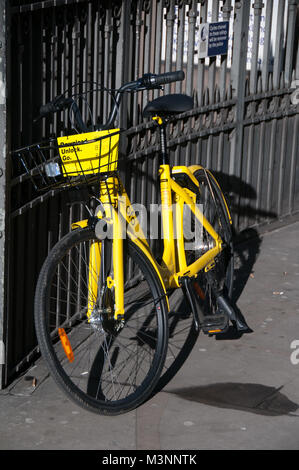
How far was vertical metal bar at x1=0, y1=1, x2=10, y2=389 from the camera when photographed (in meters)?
4.48

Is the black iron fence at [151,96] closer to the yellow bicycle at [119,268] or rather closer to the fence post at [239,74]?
the fence post at [239,74]

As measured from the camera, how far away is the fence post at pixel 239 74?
7.37 meters

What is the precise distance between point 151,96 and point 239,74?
4.49ft

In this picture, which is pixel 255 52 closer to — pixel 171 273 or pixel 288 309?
pixel 288 309

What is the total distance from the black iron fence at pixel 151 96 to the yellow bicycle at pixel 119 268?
0.21 m

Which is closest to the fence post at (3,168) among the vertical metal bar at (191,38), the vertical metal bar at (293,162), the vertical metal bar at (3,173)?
the vertical metal bar at (3,173)

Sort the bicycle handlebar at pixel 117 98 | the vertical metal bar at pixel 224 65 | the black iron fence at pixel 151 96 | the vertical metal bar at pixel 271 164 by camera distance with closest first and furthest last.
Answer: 1. the bicycle handlebar at pixel 117 98
2. the black iron fence at pixel 151 96
3. the vertical metal bar at pixel 224 65
4. the vertical metal bar at pixel 271 164

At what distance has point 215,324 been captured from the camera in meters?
5.28

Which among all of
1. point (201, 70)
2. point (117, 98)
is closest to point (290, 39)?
point (201, 70)

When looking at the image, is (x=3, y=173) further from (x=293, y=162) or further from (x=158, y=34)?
(x=293, y=162)

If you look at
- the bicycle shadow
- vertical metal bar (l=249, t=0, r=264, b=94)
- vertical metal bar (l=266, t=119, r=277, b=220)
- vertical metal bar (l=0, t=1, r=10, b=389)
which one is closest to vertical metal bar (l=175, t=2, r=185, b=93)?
the bicycle shadow

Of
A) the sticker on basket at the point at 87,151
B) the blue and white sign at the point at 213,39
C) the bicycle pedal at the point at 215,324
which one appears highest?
the blue and white sign at the point at 213,39

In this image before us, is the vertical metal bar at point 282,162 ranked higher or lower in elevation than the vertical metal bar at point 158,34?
lower

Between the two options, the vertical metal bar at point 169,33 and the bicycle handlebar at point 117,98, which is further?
the vertical metal bar at point 169,33
